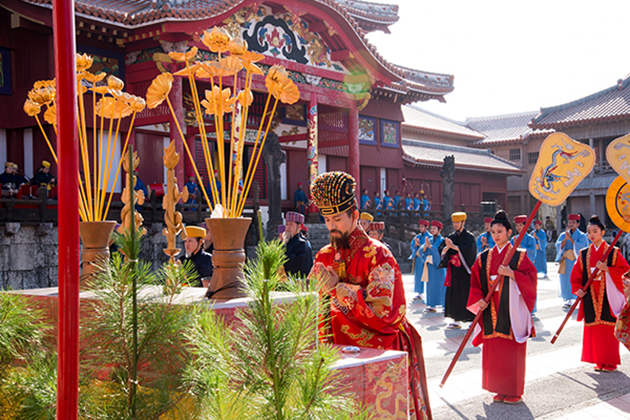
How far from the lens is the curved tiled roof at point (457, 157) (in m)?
22.2

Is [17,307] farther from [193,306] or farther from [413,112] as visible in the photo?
[413,112]

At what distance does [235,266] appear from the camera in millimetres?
2166

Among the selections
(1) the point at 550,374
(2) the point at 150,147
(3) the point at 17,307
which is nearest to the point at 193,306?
(3) the point at 17,307

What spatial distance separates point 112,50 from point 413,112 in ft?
64.1

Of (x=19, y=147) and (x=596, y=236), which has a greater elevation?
(x=19, y=147)

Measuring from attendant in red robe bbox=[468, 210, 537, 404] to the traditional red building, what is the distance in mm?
8172

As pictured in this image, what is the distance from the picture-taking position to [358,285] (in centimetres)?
288

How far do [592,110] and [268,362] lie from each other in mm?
26968

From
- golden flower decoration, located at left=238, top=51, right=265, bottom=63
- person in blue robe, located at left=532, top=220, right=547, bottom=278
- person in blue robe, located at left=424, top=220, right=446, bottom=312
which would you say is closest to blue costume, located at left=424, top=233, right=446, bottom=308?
person in blue robe, located at left=424, top=220, right=446, bottom=312

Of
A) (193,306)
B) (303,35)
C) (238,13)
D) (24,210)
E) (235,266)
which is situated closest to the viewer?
(193,306)

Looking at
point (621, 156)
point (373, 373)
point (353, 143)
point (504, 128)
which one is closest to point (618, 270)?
point (621, 156)

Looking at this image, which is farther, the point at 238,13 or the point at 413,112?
the point at 413,112

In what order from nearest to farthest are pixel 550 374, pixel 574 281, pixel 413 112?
pixel 550 374 → pixel 574 281 → pixel 413 112

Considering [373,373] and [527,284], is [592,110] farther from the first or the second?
[373,373]
